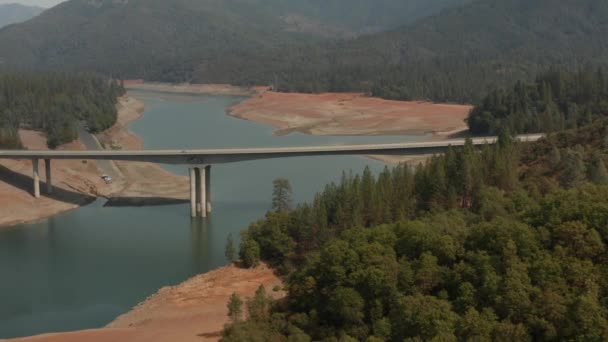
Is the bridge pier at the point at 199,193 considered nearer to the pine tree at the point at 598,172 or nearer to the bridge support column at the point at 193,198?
the bridge support column at the point at 193,198

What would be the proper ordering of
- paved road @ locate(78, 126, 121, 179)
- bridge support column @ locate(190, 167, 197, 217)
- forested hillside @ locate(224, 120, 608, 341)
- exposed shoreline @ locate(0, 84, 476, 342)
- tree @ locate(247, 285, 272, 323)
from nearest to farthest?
forested hillside @ locate(224, 120, 608, 341) → tree @ locate(247, 285, 272, 323) → exposed shoreline @ locate(0, 84, 476, 342) → bridge support column @ locate(190, 167, 197, 217) → paved road @ locate(78, 126, 121, 179)

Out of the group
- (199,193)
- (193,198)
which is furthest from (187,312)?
(199,193)

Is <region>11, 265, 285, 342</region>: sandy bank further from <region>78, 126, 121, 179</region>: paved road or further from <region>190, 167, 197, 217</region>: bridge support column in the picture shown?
<region>78, 126, 121, 179</region>: paved road

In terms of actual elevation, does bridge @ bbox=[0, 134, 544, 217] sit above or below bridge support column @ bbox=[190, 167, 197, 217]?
above

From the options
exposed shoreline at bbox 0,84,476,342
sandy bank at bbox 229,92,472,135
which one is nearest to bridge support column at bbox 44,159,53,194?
exposed shoreline at bbox 0,84,476,342

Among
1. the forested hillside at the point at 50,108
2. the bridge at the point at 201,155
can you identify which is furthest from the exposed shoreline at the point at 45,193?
the forested hillside at the point at 50,108

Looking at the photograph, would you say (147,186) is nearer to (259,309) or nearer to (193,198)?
(193,198)
